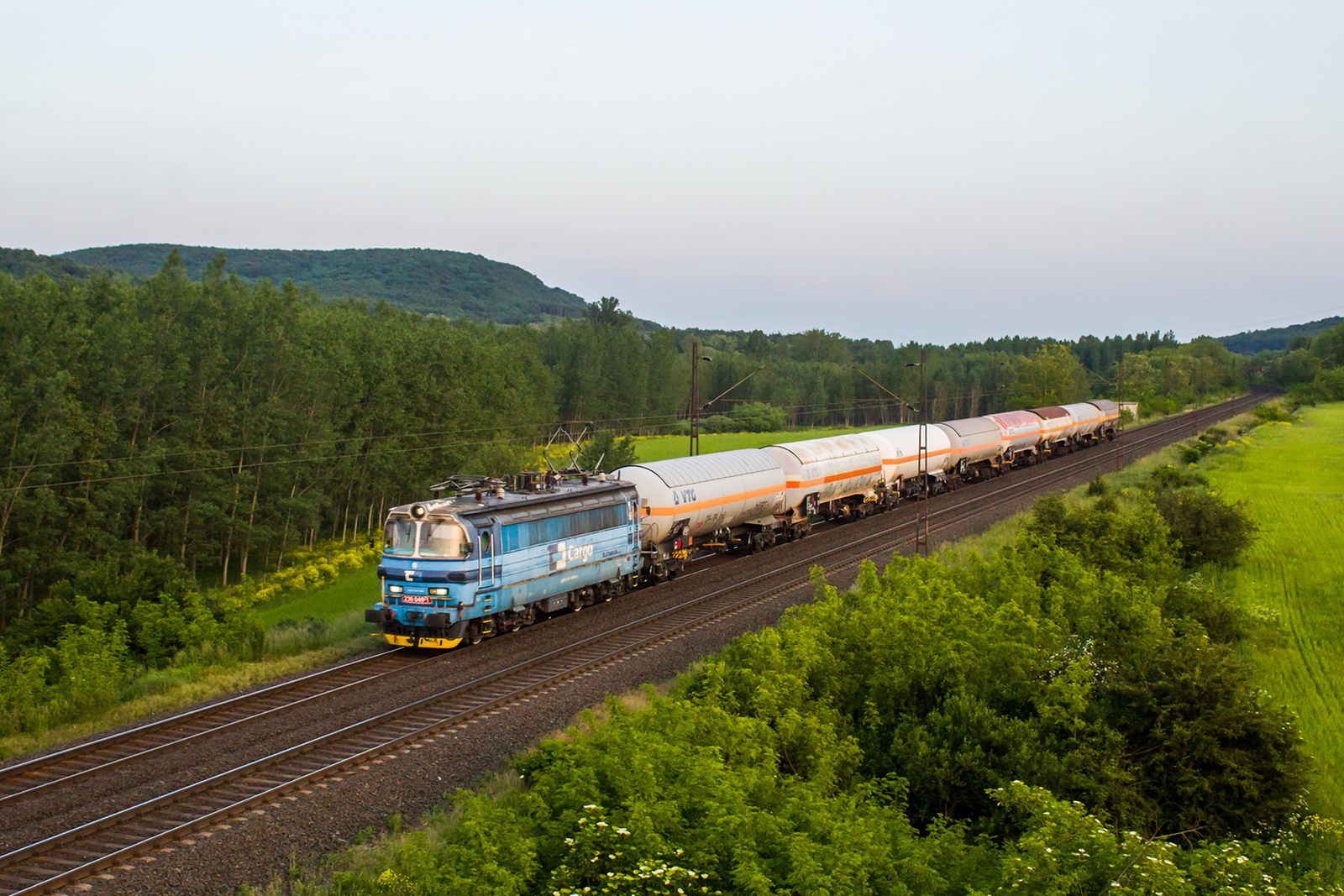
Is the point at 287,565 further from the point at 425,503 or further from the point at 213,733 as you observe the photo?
the point at 213,733

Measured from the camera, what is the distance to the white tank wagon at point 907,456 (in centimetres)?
4609

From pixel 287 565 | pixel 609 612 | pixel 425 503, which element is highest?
pixel 425 503

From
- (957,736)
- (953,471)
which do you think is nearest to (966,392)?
(953,471)

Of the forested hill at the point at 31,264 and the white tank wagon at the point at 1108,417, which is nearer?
the white tank wagon at the point at 1108,417

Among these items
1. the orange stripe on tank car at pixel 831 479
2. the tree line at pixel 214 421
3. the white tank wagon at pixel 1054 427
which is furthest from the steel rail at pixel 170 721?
the white tank wagon at pixel 1054 427

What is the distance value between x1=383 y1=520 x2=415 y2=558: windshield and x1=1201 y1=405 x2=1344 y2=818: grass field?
17948mm

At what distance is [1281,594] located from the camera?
90.4 ft

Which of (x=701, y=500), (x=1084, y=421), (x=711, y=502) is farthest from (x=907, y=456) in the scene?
(x=1084, y=421)

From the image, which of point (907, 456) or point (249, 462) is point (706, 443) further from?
point (249, 462)

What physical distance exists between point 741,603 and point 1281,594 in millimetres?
15283

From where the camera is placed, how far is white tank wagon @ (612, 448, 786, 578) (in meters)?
30.8

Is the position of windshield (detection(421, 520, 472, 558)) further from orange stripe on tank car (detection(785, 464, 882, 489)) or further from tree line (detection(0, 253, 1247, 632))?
orange stripe on tank car (detection(785, 464, 882, 489))

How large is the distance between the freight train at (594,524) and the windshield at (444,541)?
0.03 meters

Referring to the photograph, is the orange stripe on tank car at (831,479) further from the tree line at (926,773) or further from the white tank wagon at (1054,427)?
the white tank wagon at (1054,427)
